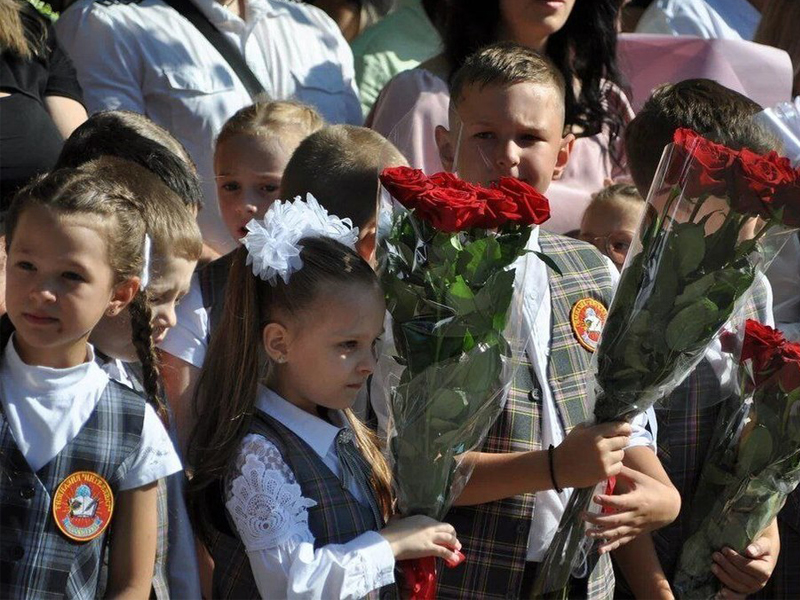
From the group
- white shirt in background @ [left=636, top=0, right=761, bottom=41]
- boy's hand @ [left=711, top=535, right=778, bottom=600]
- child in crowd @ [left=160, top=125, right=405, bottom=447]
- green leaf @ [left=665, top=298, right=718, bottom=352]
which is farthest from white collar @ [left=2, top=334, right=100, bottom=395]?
white shirt in background @ [left=636, top=0, right=761, bottom=41]

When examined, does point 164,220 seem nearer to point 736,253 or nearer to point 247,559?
point 247,559

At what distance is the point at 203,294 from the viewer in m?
3.48

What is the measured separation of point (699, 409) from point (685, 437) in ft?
0.27

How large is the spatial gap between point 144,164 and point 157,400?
74 cm

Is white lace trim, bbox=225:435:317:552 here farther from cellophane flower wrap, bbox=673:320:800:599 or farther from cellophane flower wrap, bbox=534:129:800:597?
cellophane flower wrap, bbox=673:320:800:599

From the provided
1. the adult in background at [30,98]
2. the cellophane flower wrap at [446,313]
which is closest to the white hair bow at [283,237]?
the cellophane flower wrap at [446,313]

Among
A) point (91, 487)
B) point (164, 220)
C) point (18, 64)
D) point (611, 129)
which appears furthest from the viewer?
point (611, 129)

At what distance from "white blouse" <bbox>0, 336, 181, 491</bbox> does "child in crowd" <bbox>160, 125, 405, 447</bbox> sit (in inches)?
21.5

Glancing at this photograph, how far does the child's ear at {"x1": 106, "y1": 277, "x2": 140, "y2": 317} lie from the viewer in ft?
9.03

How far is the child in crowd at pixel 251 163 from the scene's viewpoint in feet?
12.3

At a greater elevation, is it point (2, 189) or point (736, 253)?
point (736, 253)

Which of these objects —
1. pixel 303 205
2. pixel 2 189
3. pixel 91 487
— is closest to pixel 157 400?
pixel 91 487

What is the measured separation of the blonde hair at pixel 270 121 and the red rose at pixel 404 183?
1321 millimetres

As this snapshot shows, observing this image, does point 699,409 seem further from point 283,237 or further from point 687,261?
point 283,237
